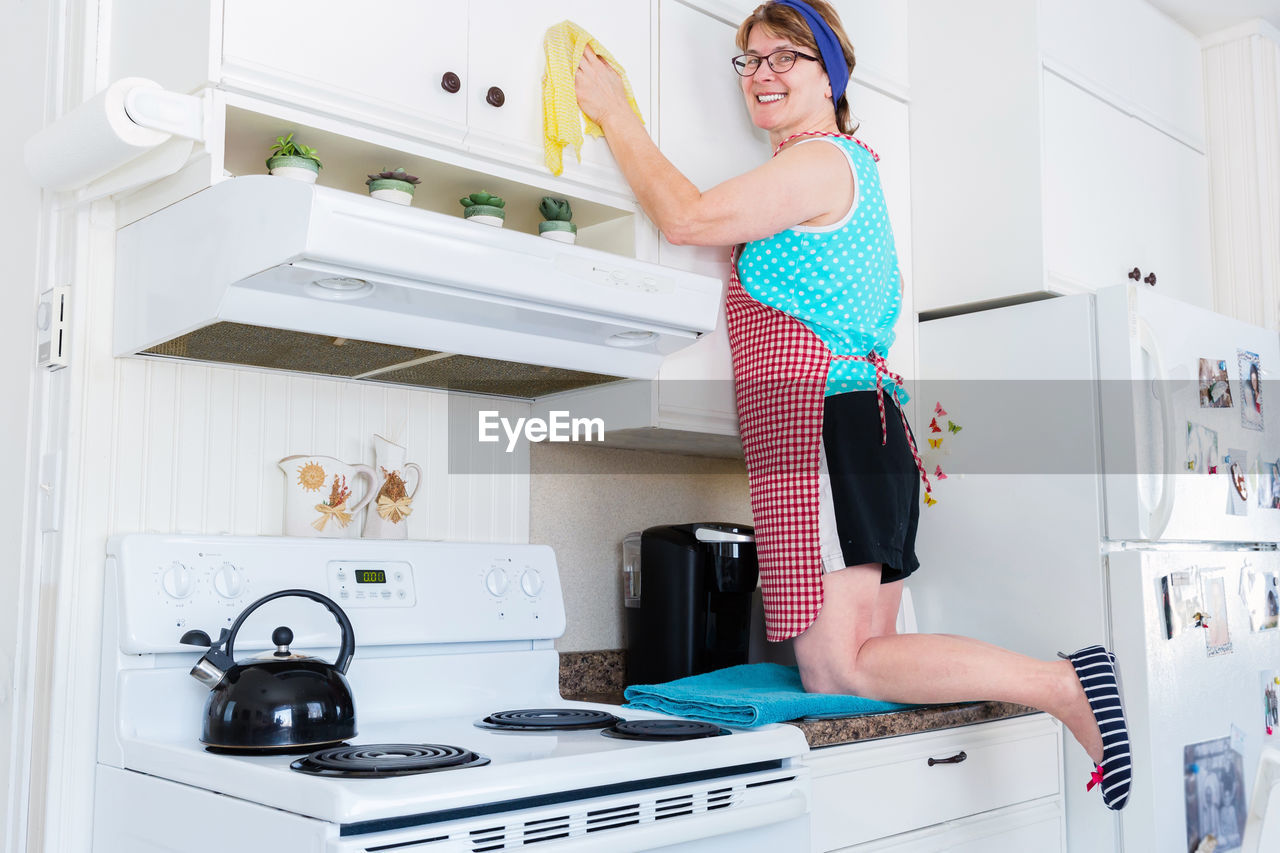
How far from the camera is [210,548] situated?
1.58 meters

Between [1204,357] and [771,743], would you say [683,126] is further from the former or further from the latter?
[1204,357]

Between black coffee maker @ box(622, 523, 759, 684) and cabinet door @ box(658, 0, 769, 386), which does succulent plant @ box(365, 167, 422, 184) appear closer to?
cabinet door @ box(658, 0, 769, 386)

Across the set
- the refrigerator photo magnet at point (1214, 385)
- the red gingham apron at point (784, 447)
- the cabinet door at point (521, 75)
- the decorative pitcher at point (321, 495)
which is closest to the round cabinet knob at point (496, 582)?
the decorative pitcher at point (321, 495)

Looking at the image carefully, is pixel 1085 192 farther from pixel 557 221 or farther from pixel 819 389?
pixel 557 221

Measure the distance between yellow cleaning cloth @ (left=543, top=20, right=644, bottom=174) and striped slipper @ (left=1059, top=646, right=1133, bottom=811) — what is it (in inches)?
44.9

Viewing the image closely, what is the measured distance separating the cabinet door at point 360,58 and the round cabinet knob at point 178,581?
66cm

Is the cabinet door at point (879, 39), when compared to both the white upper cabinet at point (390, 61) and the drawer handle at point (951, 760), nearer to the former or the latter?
the white upper cabinet at point (390, 61)

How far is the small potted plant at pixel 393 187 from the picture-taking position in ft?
5.17

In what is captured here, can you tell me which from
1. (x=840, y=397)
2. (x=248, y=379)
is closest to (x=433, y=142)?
(x=248, y=379)

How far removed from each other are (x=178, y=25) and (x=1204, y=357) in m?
2.05

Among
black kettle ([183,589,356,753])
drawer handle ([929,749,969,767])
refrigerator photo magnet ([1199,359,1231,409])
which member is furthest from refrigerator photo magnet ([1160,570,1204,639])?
black kettle ([183,589,356,753])

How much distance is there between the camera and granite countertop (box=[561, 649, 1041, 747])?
1653 millimetres

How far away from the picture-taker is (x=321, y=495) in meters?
1.75

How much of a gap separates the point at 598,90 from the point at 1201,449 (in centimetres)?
146
